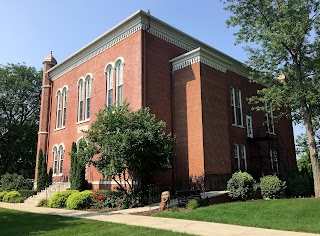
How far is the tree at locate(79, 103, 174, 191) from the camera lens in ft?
49.6

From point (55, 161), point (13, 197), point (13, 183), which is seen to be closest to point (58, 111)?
point (55, 161)

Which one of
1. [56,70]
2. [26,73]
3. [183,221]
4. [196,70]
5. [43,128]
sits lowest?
[183,221]


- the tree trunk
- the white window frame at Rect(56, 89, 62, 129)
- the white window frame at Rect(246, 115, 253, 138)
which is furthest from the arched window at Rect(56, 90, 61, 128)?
the tree trunk

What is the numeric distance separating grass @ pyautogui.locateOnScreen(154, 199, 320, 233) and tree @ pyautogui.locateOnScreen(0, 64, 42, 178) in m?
30.8

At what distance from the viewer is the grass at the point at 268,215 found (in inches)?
381

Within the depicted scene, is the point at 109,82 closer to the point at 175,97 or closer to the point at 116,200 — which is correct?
the point at 175,97

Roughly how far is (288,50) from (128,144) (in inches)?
437

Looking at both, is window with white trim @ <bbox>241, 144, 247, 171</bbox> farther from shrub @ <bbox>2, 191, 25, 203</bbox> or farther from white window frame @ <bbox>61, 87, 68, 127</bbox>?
shrub @ <bbox>2, 191, 25, 203</bbox>

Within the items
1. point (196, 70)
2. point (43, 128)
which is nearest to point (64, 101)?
point (43, 128)

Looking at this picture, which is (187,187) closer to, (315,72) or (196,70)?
(196,70)

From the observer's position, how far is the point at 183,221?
10945 millimetres

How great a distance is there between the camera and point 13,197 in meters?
23.3

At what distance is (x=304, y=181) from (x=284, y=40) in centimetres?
905

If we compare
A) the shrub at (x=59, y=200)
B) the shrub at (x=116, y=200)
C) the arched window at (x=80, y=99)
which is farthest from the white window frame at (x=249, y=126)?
the shrub at (x=59, y=200)
